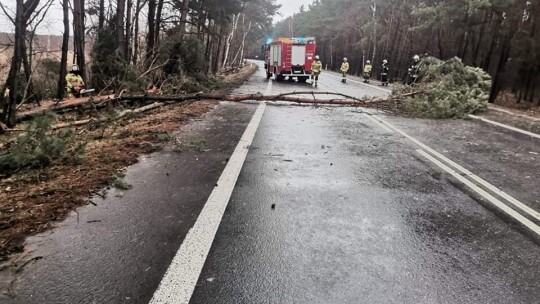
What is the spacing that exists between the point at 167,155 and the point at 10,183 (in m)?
2.20

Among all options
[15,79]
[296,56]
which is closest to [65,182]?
[15,79]

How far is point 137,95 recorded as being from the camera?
1022cm

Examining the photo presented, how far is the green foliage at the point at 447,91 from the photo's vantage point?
38.8 ft

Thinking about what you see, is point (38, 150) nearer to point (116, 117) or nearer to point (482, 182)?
point (116, 117)

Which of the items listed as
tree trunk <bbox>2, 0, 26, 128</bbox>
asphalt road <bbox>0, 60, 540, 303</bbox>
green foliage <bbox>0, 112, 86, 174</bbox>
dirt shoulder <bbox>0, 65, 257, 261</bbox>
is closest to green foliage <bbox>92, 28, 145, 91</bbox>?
tree trunk <bbox>2, 0, 26, 128</bbox>

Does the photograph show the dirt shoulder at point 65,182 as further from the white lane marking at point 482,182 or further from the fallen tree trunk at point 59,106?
the white lane marking at point 482,182

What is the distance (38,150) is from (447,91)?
11.3m

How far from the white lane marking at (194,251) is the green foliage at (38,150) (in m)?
2.34

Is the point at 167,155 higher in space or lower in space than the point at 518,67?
lower

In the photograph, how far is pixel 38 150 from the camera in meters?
5.24

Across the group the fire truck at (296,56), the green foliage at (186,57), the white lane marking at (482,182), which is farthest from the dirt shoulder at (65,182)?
the fire truck at (296,56)

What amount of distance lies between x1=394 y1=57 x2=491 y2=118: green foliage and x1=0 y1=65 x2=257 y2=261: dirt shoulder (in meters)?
7.82

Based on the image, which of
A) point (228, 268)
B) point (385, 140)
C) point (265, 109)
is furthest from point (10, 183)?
point (265, 109)

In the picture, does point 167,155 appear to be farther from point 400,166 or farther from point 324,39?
point 324,39
